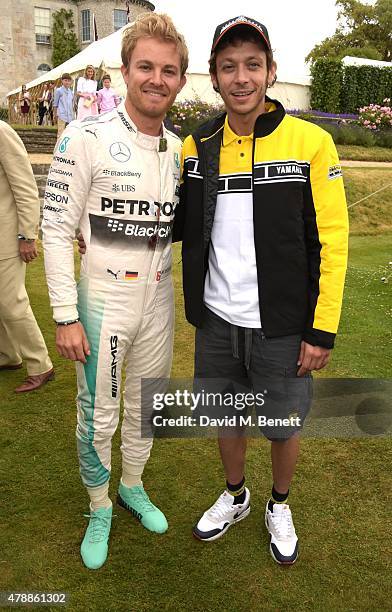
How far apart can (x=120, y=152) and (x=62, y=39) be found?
43.8 metres

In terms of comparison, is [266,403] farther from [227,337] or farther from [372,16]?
[372,16]

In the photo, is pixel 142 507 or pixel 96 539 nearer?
pixel 96 539

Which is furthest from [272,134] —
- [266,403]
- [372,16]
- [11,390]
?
[372,16]

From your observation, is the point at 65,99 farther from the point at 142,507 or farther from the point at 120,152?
the point at 142,507

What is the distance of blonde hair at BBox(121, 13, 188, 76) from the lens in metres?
2.17

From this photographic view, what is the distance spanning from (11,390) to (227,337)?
2441 mm

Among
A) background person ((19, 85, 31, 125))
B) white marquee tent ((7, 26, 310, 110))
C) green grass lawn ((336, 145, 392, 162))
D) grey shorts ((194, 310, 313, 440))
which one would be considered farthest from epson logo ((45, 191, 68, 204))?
background person ((19, 85, 31, 125))

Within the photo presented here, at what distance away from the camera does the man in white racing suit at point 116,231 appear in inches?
86.8

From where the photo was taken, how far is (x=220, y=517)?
2.77 m

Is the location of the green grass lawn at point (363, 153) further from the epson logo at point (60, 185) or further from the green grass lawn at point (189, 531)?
the epson logo at point (60, 185)

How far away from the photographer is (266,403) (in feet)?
8.25

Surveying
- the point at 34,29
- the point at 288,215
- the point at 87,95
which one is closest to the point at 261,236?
the point at 288,215

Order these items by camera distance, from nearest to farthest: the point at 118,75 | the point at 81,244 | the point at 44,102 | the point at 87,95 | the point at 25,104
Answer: the point at 81,244
the point at 87,95
the point at 118,75
the point at 44,102
the point at 25,104

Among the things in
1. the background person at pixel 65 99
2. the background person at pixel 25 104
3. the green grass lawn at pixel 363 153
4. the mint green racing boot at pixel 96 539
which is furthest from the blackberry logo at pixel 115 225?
the background person at pixel 25 104
